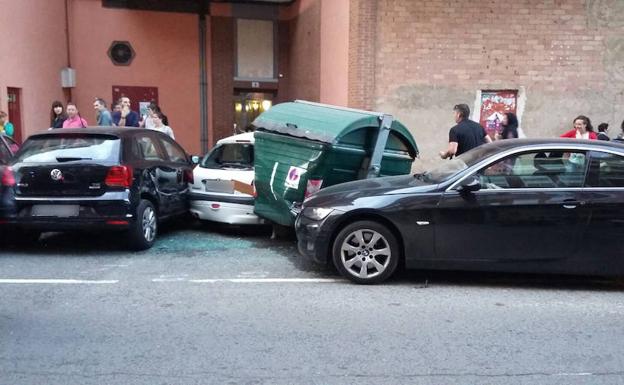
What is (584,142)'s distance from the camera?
6.26 meters

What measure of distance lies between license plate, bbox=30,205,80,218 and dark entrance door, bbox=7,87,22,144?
778 centimetres

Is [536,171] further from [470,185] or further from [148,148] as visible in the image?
[148,148]

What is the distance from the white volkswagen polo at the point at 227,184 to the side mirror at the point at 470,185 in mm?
3093

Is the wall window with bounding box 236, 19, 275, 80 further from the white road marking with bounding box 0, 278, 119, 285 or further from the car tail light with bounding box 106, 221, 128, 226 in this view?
the white road marking with bounding box 0, 278, 119, 285

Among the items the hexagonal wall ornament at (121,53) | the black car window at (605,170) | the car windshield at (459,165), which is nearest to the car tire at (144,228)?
the car windshield at (459,165)

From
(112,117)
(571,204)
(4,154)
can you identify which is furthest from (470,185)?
(112,117)

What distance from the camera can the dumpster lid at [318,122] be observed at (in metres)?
7.18

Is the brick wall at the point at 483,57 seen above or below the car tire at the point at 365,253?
above

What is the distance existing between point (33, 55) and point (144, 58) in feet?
11.7

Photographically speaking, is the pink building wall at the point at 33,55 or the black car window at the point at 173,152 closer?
the black car window at the point at 173,152

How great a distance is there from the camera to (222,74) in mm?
18312

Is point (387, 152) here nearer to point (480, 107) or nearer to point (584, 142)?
point (584, 142)

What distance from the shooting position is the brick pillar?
11.8 m

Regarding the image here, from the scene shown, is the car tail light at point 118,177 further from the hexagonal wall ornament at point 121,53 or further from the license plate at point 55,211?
the hexagonal wall ornament at point 121,53
